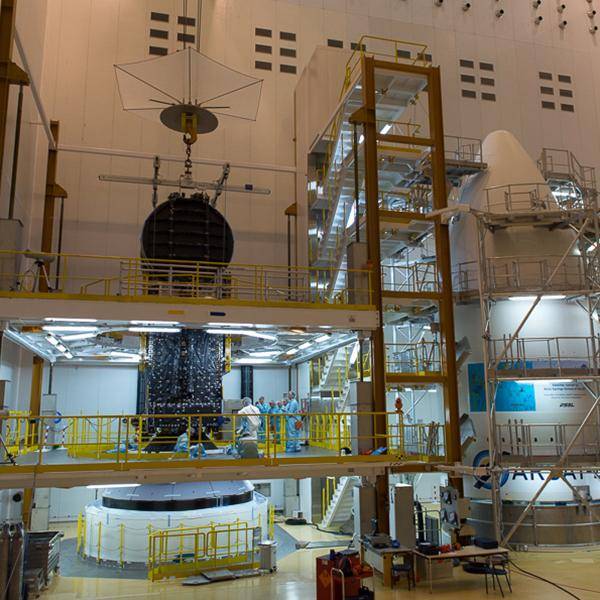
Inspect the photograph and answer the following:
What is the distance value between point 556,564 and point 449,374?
5598 millimetres

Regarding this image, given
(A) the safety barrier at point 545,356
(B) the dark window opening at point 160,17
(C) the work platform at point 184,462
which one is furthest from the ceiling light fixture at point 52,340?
(B) the dark window opening at point 160,17

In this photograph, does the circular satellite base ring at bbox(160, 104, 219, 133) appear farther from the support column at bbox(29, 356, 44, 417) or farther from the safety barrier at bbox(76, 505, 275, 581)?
the safety barrier at bbox(76, 505, 275, 581)

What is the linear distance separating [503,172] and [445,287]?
5357mm

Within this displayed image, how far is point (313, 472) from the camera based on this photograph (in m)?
13.2

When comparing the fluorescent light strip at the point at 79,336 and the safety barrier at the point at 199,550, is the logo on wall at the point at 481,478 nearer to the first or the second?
the safety barrier at the point at 199,550

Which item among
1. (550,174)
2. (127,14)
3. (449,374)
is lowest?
(449,374)

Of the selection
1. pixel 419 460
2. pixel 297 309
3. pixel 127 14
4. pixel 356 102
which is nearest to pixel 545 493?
pixel 419 460

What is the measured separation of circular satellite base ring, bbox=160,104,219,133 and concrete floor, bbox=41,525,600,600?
13308 millimetres

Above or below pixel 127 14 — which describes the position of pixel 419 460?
below

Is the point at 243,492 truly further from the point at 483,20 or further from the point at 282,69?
the point at 483,20

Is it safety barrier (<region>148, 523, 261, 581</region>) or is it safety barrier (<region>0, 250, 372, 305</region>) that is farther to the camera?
safety barrier (<region>0, 250, 372, 305</region>)

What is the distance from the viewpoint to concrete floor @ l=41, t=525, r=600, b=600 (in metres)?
12.6

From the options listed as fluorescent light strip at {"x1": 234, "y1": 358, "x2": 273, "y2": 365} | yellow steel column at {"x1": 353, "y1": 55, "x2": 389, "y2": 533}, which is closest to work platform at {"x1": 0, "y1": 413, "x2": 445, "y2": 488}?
yellow steel column at {"x1": 353, "y1": 55, "x2": 389, "y2": 533}

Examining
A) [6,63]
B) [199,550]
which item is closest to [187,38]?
[6,63]
